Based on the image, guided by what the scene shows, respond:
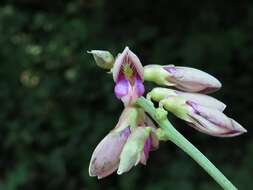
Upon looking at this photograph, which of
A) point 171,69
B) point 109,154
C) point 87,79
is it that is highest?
point 171,69

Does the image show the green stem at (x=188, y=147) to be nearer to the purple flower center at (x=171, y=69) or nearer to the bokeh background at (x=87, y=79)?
the purple flower center at (x=171, y=69)

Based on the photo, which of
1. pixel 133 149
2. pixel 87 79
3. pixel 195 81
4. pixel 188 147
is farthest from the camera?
pixel 87 79

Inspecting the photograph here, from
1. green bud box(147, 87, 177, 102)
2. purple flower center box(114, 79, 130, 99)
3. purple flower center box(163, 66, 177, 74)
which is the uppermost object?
purple flower center box(114, 79, 130, 99)

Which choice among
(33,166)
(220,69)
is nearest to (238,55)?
(220,69)

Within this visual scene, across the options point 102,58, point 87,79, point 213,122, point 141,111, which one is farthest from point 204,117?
point 87,79

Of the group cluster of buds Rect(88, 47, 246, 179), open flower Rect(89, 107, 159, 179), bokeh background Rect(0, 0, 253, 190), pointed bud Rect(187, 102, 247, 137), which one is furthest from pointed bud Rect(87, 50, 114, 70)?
bokeh background Rect(0, 0, 253, 190)

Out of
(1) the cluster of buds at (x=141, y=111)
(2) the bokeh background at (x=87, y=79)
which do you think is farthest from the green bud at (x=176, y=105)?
(2) the bokeh background at (x=87, y=79)

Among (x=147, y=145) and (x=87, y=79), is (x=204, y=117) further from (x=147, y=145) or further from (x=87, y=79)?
(x=87, y=79)

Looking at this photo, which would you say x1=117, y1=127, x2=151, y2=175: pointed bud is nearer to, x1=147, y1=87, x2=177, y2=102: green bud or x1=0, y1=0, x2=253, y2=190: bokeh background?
x1=147, y1=87, x2=177, y2=102: green bud
